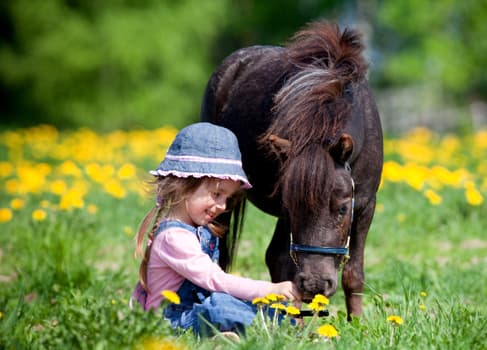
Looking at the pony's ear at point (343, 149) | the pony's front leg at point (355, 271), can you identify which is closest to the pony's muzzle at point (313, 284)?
the pony's ear at point (343, 149)

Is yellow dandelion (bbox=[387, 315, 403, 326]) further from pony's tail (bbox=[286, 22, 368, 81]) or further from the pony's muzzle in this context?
pony's tail (bbox=[286, 22, 368, 81])

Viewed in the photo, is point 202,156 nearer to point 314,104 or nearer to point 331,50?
point 314,104

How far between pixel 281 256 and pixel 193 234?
0.70 meters

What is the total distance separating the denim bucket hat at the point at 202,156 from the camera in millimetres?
3412

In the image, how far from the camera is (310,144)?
3236 mm

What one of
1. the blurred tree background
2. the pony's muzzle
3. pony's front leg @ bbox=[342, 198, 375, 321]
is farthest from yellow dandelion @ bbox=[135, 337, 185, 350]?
the blurred tree background

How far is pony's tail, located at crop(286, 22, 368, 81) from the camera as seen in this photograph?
3799mm

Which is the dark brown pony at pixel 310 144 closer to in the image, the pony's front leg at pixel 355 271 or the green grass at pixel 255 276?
the pony's front leg at pixel 355 271

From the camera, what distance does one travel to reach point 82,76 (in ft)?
69.1

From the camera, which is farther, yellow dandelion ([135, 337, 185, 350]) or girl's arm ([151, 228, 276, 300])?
Result: girl's arm ([151, 228, 276, 300])

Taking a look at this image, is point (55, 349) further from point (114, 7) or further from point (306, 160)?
point (114, 7)

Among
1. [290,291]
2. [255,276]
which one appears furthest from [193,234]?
[255,276]

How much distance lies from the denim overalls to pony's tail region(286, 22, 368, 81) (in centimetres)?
110

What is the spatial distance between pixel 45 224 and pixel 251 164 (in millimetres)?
2435
